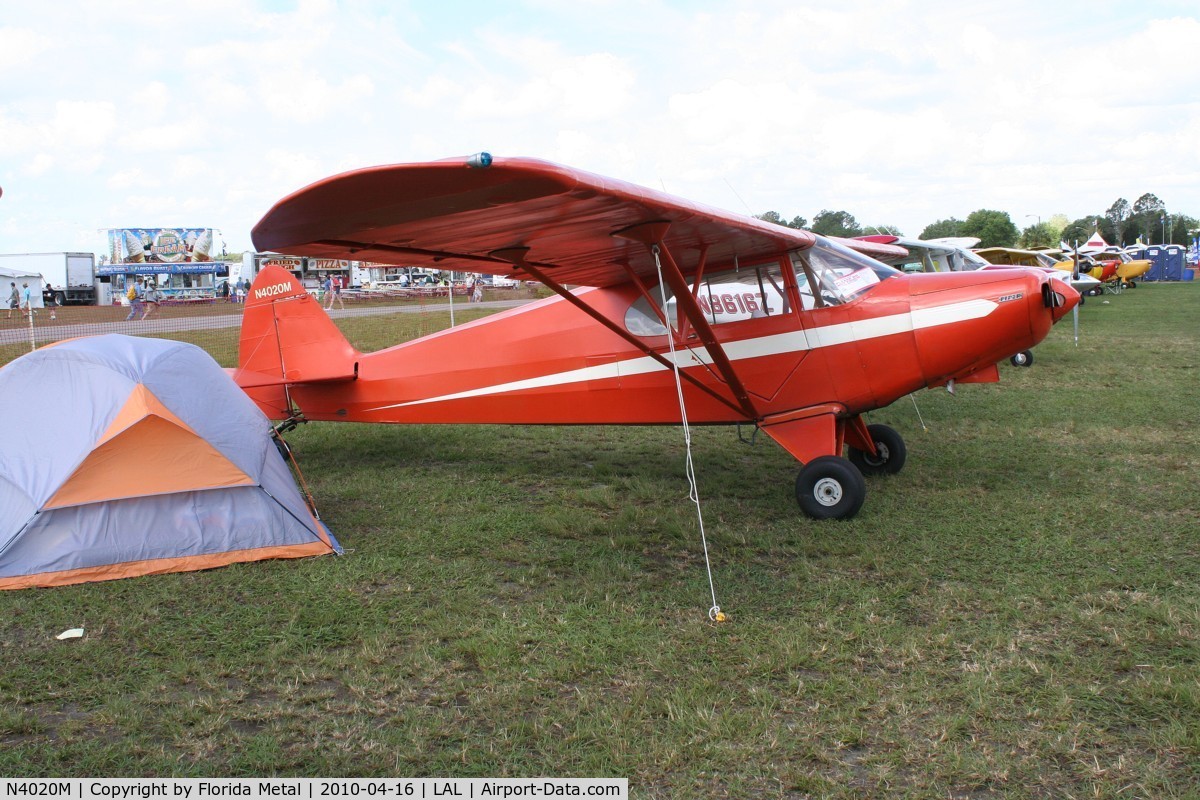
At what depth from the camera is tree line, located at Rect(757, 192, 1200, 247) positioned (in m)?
82.7

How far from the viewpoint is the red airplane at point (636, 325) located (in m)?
4.11

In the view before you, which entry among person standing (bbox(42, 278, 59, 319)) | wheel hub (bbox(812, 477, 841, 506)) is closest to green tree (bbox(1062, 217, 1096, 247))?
person standing (bbox(42, 278, 59, 319))

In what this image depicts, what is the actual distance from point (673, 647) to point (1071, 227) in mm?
135598

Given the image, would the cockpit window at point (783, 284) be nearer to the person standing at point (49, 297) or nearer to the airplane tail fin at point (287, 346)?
the airplane tail fin at point (287, 346)

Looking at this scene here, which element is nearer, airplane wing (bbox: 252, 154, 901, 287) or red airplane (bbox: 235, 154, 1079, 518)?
airplane wing (bbox: 252, 154, 901, 287)

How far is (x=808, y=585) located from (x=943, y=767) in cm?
176

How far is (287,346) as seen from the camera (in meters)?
8.09

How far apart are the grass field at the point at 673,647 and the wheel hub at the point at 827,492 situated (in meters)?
0.25

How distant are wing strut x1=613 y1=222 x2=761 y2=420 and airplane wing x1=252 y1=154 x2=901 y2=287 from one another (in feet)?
0.19

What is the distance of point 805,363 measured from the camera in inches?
249

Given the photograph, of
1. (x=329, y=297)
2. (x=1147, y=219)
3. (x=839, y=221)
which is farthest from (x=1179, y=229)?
(x=329, y=297)

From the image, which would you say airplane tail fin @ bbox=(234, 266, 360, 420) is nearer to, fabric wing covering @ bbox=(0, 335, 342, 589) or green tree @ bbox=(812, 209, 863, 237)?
fabric wing covering @ bbox=(0, 335, 342, 589)

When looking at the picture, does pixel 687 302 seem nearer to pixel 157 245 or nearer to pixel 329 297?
pixel 329 297
